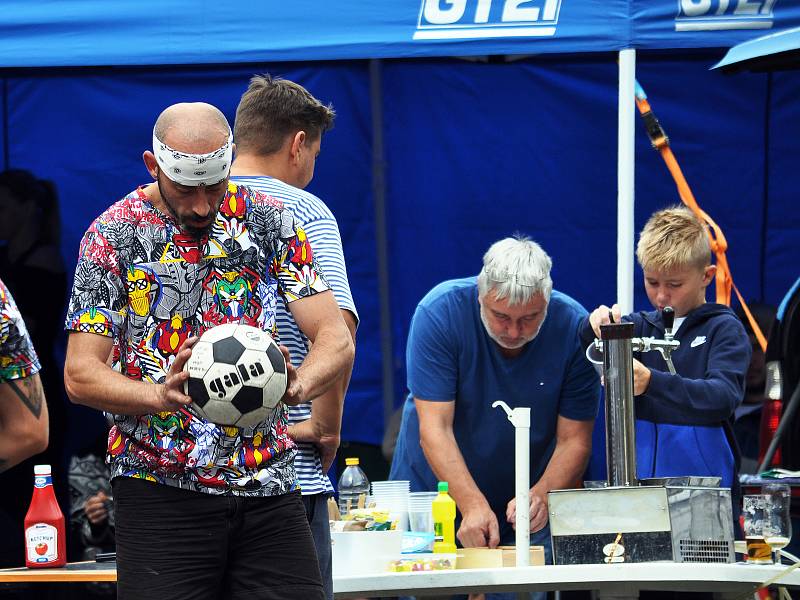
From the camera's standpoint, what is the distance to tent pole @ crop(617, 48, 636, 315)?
5.24 m

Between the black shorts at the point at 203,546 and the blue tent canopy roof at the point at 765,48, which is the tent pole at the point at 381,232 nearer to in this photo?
the blue tent canopy roof at the point at 765,48

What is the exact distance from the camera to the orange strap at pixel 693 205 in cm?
587

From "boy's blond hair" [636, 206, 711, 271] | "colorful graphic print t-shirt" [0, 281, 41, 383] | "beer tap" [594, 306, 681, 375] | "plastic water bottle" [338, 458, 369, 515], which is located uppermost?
"boy's blond hair" [636, 206, 711, 271]

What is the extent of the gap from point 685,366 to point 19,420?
2.48m

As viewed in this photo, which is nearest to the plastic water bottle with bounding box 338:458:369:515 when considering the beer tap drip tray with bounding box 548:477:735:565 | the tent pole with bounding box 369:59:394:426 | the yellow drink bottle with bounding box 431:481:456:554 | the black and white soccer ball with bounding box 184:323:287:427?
the yellow drink bottle with bounding box 431:481:456:554

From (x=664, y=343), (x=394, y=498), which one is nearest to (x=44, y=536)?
A: (x=394, y=498)

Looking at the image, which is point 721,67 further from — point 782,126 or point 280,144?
point 280,144

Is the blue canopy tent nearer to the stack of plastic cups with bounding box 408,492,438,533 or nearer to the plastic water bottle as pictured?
the plastic water bottle

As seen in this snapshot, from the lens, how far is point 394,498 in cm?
420

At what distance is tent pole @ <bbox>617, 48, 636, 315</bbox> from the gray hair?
860 mm

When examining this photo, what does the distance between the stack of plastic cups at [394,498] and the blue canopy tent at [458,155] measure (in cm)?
223

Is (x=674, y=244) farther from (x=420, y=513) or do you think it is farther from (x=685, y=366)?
(x=420, y=513)

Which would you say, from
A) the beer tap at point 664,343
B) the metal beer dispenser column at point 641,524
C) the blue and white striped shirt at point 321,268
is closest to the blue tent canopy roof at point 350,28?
the beer tap at point 664,343

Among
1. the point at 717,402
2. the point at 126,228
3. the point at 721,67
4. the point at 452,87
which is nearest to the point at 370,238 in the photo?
the point at 452,87
